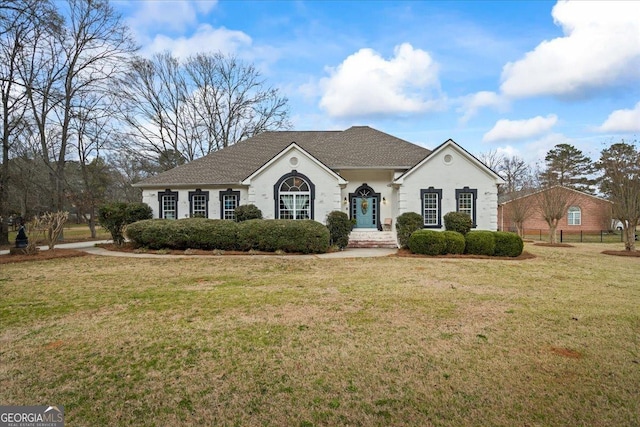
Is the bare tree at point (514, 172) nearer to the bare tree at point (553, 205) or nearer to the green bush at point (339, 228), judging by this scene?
the bare tree at point (553, 205)

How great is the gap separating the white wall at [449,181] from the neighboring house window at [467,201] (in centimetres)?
17

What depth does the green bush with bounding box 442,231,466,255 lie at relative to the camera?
1509cm

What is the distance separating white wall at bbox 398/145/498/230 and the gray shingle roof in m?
1.57

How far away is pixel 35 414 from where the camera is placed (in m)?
3.33

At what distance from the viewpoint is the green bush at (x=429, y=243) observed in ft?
49.2

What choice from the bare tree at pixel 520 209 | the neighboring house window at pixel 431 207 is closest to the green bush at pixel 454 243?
the neighboring house window at pixel 431 207

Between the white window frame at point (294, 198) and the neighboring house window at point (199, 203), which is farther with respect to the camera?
the neighboring house window at point (199, 203)

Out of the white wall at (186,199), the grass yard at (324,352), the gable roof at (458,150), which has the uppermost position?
the gable roof at (458,150)

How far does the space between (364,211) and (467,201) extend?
5.60m

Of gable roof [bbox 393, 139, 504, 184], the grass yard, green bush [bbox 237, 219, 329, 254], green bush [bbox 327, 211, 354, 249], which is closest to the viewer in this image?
the grass yard

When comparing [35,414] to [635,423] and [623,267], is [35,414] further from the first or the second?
[623,267]

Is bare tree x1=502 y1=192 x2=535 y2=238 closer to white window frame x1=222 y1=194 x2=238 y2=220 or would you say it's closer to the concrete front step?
the concrete front step

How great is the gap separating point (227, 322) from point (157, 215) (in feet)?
54.0

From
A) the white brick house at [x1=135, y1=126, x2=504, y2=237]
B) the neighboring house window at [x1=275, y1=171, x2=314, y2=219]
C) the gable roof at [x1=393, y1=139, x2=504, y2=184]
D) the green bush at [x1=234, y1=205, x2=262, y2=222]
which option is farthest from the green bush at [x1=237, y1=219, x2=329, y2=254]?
the gable roof at [x1=393, y1=139, x2=504, y2=184]
